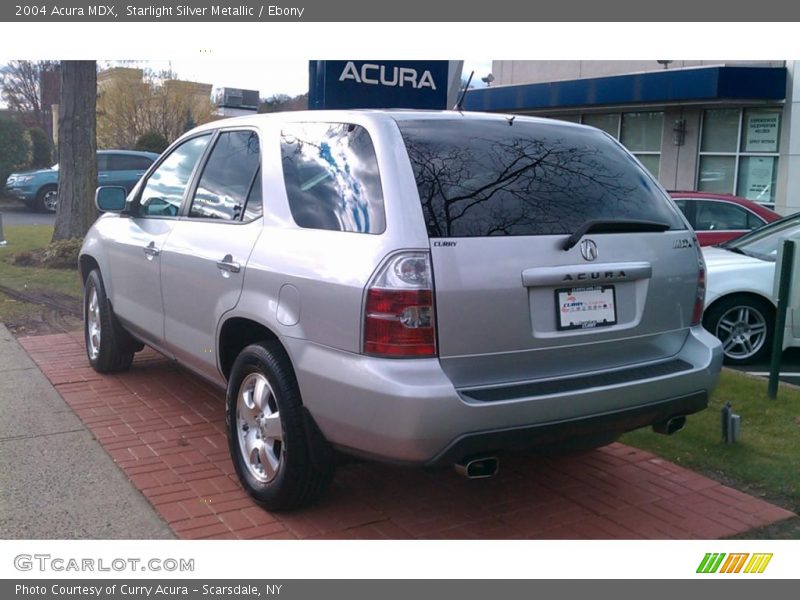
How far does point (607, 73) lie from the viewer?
20391 mm

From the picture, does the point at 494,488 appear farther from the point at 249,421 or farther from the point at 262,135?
the point at 262,135

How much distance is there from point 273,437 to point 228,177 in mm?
1600

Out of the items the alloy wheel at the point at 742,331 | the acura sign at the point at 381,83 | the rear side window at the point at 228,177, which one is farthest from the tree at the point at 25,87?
the rear side window at the point at 228,177

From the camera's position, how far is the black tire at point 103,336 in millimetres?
6504

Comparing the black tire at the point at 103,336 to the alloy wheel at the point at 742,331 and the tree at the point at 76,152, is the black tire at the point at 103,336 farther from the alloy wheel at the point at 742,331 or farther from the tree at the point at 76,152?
the tree at the point at 76,152

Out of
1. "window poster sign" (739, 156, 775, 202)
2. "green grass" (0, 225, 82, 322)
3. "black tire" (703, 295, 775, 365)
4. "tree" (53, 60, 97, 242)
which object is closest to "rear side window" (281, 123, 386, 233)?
"black tire" (703, 295, 775, 365)

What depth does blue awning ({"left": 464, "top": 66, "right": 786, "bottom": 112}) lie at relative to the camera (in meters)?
16.5

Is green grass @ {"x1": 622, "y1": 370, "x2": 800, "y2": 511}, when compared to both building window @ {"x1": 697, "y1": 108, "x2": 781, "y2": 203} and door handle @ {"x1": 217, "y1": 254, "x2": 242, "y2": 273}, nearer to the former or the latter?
door handle @ {"x1": 217, "y1": 254, "x2": 242, "y2": 273}

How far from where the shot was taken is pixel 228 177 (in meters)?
5.00

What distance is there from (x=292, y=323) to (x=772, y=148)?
15560 millimetres

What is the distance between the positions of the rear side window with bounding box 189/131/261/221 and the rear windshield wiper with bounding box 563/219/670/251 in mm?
1784

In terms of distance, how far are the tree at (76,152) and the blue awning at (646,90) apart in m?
10.9

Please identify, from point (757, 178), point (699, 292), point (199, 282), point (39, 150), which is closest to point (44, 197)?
point (39, 150)

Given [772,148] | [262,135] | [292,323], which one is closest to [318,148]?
[262,135]
